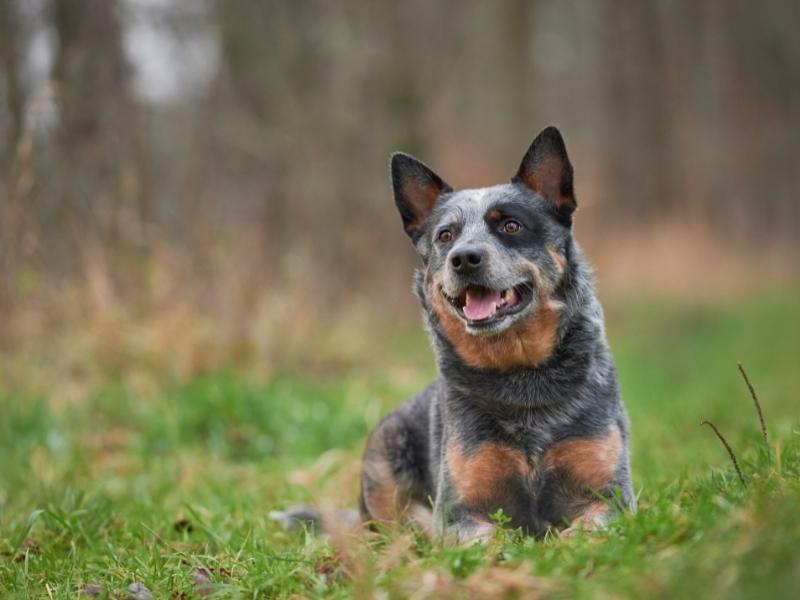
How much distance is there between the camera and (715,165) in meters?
24.1

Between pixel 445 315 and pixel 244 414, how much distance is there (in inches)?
145

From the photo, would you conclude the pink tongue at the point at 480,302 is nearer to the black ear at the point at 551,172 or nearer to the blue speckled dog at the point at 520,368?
the blue speckled dog at the point at 520,368

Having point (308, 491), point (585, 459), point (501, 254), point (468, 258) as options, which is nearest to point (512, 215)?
point (501, 254)

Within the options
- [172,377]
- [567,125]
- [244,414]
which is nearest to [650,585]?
[244,414]

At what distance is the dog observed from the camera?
12.6 ft

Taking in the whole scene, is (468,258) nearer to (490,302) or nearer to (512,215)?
(490,302)

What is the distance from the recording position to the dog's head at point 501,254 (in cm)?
402

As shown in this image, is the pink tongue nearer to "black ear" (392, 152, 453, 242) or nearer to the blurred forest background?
"black ear" (392, 152, 453, 242)

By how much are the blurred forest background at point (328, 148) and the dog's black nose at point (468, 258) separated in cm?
360

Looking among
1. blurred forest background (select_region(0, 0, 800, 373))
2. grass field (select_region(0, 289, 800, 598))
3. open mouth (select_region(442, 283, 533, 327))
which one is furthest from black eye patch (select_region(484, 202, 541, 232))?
blurred forest background (select_region(0, 0, 800, 373))

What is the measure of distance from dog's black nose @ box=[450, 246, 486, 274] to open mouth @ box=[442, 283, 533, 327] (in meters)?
0.12

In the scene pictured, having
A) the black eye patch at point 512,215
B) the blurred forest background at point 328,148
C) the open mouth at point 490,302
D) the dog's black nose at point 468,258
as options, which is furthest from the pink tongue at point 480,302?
the blurred forest background at point 328,148

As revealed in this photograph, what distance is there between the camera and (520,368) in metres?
4.04

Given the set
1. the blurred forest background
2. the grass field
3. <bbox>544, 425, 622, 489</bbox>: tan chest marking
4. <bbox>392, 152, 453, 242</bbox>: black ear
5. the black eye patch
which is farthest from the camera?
the blurred forest background
